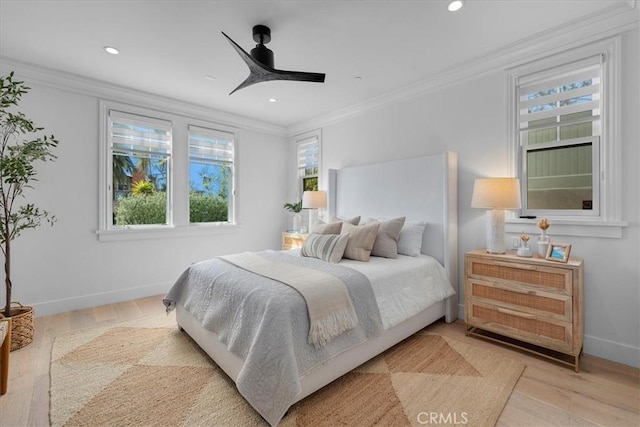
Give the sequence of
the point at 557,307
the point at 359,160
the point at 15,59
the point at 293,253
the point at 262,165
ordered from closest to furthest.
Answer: the point at 557,307 < the point at 15,59 < the point at 293,253 < the point at 359,160 < the point at 262,165

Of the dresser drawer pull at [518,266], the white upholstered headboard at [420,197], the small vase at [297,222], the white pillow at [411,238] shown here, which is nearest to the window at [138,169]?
the small vase at [297,222]

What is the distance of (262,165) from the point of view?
16.6 feet

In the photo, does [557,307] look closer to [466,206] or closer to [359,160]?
[466,206]

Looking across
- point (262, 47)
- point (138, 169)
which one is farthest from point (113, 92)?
point (262, 47)

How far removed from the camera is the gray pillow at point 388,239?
2.95 meters

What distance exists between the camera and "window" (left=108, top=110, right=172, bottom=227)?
367 cm

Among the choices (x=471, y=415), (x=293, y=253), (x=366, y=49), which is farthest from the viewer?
(x=293, y=253)

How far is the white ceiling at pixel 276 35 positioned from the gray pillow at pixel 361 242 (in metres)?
1.72

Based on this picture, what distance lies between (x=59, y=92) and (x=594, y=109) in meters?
5.28

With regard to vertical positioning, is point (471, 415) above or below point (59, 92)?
below


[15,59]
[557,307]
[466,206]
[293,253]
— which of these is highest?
[15,59]

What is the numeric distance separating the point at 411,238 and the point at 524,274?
105cm

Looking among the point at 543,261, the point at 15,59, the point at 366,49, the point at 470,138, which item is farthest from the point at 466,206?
the point at 15,59

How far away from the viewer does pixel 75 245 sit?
337 cm
